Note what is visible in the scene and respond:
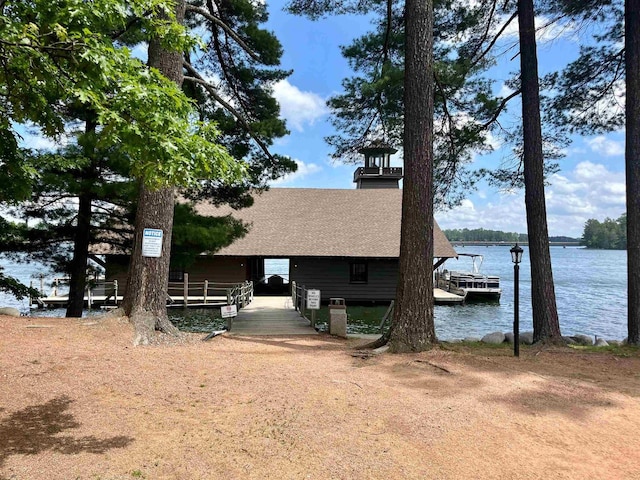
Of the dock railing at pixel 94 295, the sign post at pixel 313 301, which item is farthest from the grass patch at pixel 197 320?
the sign post at pixel 313 301

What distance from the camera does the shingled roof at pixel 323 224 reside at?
20.8 m

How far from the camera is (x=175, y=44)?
439 centimetres

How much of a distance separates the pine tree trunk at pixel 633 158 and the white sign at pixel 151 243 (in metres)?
10.2

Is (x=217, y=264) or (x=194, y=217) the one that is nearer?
(x=194, y=217)

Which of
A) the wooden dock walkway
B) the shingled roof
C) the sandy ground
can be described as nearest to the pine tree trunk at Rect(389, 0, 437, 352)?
the sandy ground

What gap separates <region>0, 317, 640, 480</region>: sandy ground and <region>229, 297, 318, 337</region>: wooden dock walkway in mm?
4221

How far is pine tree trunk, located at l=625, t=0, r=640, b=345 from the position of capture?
390 inches

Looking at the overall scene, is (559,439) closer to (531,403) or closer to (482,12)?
(531,403)

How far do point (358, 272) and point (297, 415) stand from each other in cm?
1743

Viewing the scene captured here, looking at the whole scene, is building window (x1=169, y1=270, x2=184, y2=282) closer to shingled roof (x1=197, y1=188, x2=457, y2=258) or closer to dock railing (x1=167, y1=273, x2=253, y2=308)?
dock railing (x1=167, y1=273, x2=253, y2=308)

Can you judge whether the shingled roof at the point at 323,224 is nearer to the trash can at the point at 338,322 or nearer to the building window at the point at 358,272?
the building window at the point at 358,272

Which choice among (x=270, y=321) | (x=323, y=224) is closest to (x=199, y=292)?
(x=323, y=224)

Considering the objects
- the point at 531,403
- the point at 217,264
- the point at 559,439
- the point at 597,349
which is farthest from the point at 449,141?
the point at 217,264

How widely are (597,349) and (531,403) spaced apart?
5411 mm
